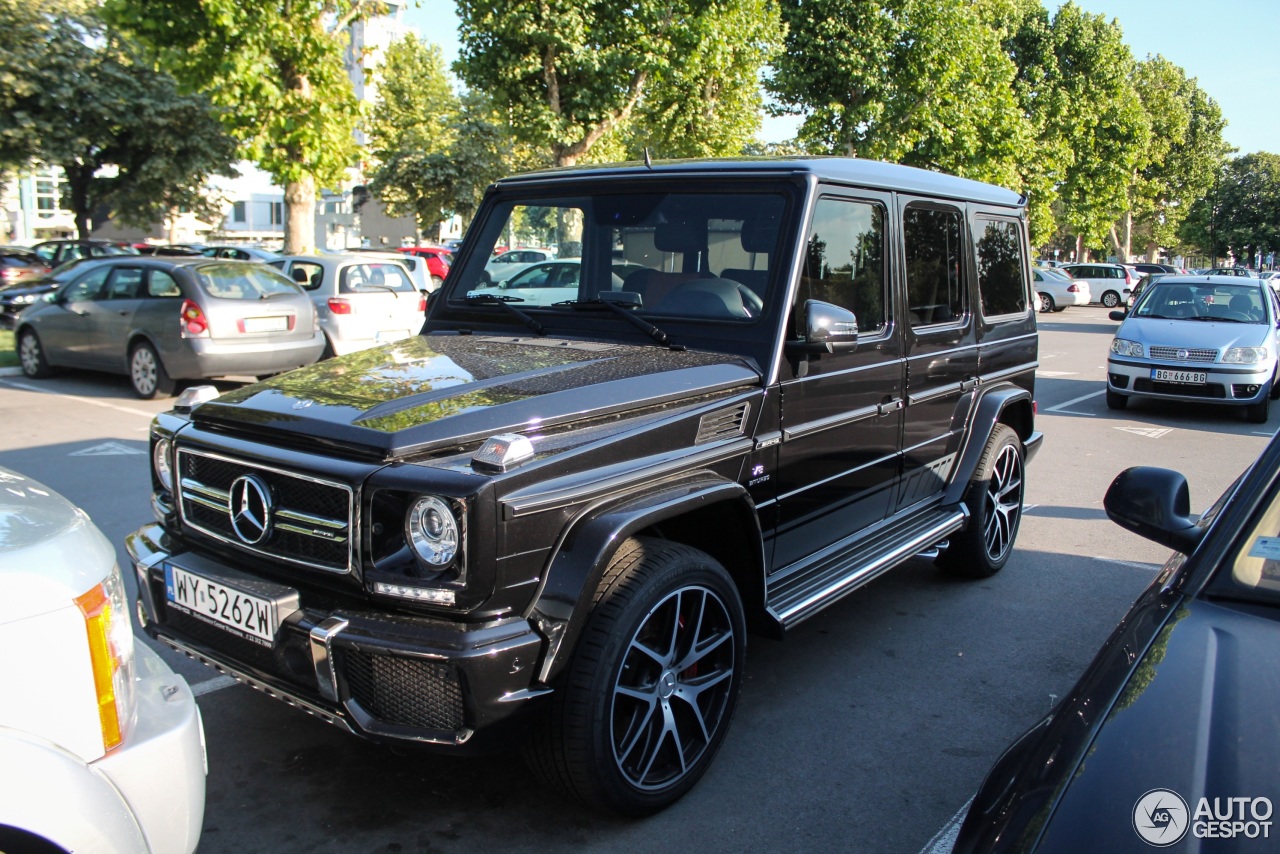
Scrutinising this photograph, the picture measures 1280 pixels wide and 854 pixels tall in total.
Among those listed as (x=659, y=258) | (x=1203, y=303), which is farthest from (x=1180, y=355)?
(x=659, y=258)

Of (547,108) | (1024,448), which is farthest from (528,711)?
(547,108)

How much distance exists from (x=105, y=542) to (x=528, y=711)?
3.72 ft

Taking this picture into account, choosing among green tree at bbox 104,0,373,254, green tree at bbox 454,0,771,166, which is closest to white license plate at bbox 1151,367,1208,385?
green tree at bbox 454,0,771,166

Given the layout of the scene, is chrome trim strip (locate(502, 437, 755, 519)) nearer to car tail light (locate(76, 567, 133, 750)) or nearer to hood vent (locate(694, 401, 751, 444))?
hood vent (locate(694, 401, 751, 444))

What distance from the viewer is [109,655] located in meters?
2.11

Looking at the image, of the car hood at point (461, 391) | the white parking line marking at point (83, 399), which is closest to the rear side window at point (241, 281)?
the white parking line marking at point (83, 399)

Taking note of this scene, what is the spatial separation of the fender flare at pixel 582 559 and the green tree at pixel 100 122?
85.7 ft

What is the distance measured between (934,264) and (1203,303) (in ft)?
31.0

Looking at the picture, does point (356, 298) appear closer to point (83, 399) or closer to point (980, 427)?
point (83, 399)

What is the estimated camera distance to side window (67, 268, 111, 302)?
1210 centimetres

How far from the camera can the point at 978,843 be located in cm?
180

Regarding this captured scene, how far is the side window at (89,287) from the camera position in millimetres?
12102

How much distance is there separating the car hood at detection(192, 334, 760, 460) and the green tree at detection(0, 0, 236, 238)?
25.0m

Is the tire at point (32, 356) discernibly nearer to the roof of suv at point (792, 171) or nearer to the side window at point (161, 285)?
the side window at point (161, 285)
